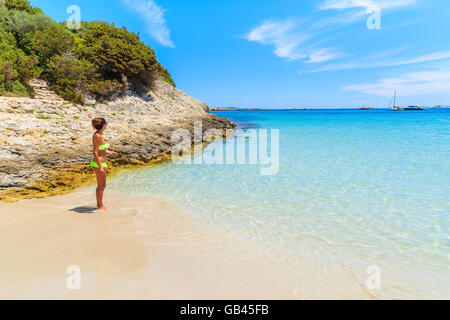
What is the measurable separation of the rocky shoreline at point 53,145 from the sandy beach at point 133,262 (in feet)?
6.00

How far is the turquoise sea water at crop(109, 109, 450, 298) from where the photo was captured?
11.7ft

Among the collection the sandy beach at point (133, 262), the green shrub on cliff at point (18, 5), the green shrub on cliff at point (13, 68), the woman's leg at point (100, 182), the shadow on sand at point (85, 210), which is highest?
the green shrub on cliff at point (18, 5)

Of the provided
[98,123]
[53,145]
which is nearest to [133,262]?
[98,123]

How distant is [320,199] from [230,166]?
179 inches

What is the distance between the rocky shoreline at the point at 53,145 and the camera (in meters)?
6.44

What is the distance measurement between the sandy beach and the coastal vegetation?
1081 cm

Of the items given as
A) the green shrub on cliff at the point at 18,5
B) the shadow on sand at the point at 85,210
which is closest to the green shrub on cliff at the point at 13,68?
the green shrub on cliff at the point at 18,5

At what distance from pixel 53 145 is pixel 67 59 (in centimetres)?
1134

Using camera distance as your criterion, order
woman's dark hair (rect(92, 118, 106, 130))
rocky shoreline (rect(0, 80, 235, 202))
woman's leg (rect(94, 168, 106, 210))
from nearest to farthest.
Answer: woman's dark hair (rect(92, 118, 106, 130)) < woman's leg (rect(94, 168, 106, 210)) < rocky shoreline (rect(0, 80, 235, 202))

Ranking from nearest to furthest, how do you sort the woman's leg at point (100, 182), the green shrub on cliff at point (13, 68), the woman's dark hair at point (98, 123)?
1. the woman's dark hair at point (98, 123)
2. the woman's leg at point (100, 182)
3. the green shrub on cliff at point (13, 68)

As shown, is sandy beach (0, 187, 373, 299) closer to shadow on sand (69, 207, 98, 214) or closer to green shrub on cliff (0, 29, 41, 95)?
shadow on sand (69, 207, 98, 214)

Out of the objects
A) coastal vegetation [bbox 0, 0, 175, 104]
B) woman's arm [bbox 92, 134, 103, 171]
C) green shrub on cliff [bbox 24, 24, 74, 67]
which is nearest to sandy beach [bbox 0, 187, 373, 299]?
woman's arm [bbox 92, 134, 103, 171]

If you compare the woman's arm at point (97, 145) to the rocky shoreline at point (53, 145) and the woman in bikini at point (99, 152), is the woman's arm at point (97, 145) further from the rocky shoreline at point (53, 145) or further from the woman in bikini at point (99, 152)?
the rocky shoreline at point (53, 145)
